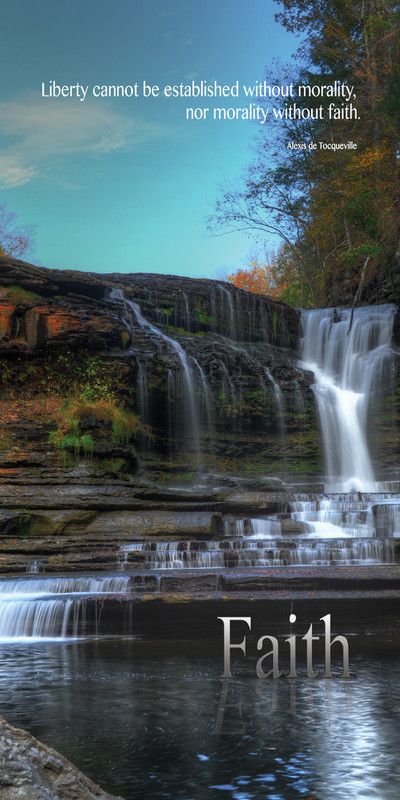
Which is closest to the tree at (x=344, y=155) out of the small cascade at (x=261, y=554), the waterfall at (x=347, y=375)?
the waterfall at (x=347, y=375)

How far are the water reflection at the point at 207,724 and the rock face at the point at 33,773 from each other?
1501 mm

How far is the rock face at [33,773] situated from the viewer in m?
2.47

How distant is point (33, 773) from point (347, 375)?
73.1 feet

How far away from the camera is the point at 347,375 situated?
78.7 ft

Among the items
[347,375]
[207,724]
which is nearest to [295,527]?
[207,724]

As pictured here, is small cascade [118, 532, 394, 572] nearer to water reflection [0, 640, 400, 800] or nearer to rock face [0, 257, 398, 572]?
rock face [0, 257, 398, 572]

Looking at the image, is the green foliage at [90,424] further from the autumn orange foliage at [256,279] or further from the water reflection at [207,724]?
the autumn orange foliage at [256,279]

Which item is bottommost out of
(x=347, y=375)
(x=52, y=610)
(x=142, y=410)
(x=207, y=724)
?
(x=207, y=724)

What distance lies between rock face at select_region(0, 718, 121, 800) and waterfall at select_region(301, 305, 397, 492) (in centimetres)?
1746

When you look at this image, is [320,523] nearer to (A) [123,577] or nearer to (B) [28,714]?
(A) [123,577]

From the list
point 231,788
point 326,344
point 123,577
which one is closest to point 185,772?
point 231,788

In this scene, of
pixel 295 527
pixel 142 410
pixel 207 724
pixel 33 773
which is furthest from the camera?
pixel 142 410

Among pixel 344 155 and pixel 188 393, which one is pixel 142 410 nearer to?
pixel 188 393

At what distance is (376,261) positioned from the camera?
28.8 m
